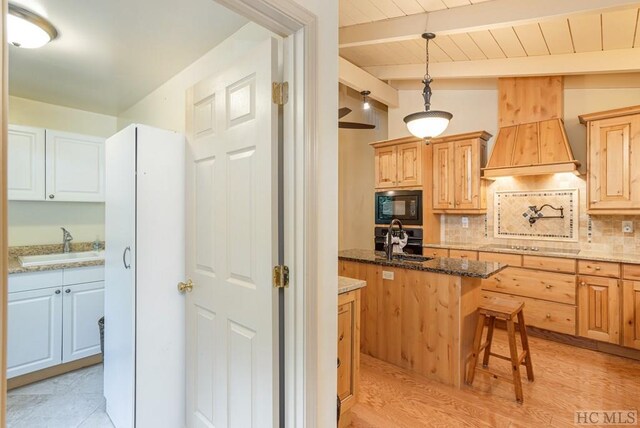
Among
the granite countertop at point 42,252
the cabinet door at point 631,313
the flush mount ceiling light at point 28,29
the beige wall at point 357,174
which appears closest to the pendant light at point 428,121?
the cabinet door at point 631,313

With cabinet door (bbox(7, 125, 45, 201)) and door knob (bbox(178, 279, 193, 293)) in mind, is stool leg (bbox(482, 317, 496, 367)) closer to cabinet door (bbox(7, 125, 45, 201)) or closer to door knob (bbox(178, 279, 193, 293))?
door knob (bbox(178, 279, 193, 293))

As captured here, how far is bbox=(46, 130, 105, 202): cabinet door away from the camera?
2.89 meters

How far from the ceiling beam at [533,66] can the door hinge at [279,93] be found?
322 cm

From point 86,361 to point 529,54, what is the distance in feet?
17.4

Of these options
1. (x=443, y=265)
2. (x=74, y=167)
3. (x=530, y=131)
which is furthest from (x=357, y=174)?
(x=74, y=167)

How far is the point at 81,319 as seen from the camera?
2.74 meters

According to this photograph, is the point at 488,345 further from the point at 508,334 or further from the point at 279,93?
the point at 279,93

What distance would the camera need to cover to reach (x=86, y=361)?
2.82m

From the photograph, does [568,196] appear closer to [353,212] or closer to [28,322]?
[353,212]

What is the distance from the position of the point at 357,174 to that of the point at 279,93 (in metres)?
4.37

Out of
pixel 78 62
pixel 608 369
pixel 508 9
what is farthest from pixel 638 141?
pixel 78 62

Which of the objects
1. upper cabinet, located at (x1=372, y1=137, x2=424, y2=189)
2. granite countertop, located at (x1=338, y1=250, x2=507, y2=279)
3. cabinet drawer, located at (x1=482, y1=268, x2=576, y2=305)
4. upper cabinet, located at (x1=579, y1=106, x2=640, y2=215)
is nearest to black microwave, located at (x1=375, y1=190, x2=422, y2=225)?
upper cabinet, located at (x1=372, y1=137, x2=424, y2=189)

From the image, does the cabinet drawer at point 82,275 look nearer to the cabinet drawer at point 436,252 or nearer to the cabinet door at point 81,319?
the cabinet door at point 81,319

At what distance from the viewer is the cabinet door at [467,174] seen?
4027 millimetres
